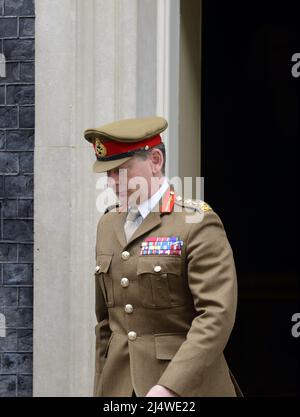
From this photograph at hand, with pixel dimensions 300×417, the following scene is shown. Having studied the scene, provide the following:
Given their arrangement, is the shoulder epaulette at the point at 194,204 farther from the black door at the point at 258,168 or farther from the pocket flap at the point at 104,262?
the black door at the point at 258,168

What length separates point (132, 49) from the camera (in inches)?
200

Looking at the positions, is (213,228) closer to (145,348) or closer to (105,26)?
(145,348)

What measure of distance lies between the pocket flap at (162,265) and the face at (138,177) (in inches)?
9.7

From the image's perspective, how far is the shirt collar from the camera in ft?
11.6

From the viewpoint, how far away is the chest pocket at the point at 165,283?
11.2 ft

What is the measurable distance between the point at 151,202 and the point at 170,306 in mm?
410

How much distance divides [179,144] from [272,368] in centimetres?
254

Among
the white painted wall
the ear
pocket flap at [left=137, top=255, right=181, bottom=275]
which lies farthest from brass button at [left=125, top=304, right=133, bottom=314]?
the white painted wall

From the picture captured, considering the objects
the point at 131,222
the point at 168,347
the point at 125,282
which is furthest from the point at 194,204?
the point at 168,347

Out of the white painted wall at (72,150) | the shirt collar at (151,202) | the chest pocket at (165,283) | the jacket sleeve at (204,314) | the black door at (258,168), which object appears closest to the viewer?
the jacket sleeve at (204,314)

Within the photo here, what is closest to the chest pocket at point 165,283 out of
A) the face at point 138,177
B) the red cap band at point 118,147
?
the face at point 138,177

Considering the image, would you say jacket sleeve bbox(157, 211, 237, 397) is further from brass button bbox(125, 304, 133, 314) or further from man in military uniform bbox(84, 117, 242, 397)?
brass button bbox(125, 304, 133, 314)

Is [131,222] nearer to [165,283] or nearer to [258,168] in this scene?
[165,283]

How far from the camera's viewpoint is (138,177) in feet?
11.4
